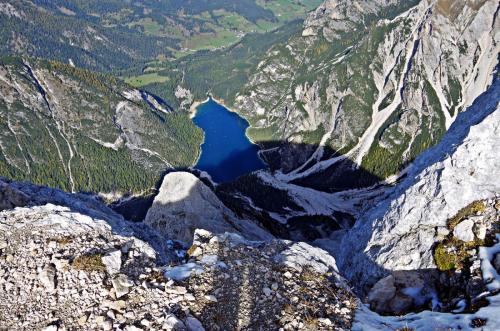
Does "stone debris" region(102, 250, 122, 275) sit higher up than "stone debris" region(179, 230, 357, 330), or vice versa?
"stone debris" region(102, 250, 122, 275)

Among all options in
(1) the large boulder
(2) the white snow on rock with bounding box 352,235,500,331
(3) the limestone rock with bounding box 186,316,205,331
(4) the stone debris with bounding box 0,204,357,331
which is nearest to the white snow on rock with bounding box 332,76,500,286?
(2) the white snow on rock with bounding box 352,235,500,331

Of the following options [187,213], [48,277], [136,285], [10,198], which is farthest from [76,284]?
[187,213]

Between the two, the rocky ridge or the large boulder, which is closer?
the rocky ridge

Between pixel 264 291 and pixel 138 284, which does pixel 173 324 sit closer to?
pixel 138 284

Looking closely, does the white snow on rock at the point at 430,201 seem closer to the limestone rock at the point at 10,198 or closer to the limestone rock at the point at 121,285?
the limestone rock at the point at 121,285

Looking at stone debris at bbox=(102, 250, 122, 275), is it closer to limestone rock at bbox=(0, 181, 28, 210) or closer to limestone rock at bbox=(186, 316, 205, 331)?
limestone rock at bbox=(186, 316, 205, 331)

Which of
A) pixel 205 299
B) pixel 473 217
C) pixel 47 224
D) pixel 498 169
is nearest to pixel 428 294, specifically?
pixel 473 217

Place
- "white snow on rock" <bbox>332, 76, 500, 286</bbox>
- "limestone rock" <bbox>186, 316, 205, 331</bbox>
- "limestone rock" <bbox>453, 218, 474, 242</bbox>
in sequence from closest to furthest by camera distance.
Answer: "limestone rock" <bbox>186, 316, 205, 331</bbox>, "limestone rock" <bbox>453, 218, 474, 242</bbox>, "white snow on rock" <bbox>332, 76, 500, 286</bbox>

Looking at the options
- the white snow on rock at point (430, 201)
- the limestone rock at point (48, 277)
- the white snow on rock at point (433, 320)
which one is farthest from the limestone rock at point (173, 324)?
the white snow on rock at point (430, 201)

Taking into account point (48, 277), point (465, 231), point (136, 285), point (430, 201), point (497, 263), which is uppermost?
point (430, 201)
